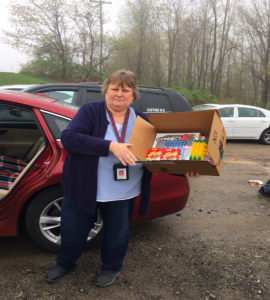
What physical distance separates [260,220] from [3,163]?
342 cm

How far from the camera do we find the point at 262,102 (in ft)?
80.0

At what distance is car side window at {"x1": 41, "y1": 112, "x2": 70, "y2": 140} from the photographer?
2.36 metres

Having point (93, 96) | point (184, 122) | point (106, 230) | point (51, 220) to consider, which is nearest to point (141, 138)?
point (184, 122)

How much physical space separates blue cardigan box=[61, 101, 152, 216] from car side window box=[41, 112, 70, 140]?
25.6 inches

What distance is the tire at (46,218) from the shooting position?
229 centimetres

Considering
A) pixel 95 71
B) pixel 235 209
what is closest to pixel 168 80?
pixel 95 71

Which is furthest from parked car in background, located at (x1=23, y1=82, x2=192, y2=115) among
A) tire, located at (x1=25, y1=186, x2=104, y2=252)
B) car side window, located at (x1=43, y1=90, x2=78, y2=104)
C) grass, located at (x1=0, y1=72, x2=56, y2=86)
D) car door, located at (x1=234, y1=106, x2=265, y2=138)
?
grass, located at (x1=0, y1=72, x2=56, y2=86)

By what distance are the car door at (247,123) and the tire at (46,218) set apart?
820 centimetres

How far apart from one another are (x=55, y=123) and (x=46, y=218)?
864 mm

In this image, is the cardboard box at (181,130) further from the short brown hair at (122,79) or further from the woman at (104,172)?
the short brown hair at (122,79)

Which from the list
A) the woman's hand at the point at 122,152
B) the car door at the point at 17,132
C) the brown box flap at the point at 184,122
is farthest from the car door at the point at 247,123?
the woman's hand at the point at 122,152

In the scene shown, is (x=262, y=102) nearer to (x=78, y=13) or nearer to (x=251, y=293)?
(x=78, y=13)

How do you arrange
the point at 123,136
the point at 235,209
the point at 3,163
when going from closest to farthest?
the point at 123,136, the point at 3,163, the point at 235,209

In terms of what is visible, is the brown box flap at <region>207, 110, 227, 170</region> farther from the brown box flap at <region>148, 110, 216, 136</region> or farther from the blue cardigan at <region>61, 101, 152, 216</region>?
the blue cardigan at <region>61, 101, 152, 216</region>
